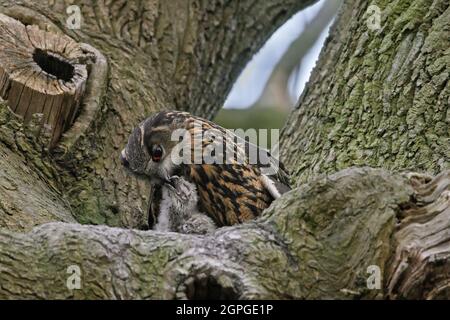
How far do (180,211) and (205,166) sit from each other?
0.23 metres

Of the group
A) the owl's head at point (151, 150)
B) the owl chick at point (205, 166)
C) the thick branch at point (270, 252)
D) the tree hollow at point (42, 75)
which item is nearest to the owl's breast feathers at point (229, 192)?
the owl chick at point (205, 166)

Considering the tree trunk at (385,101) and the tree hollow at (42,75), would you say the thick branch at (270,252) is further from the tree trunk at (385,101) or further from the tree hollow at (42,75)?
the tree hollow at (42,75)

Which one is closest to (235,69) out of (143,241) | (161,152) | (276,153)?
(276,153)

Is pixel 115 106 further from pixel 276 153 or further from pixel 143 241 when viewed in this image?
pixel 143 241

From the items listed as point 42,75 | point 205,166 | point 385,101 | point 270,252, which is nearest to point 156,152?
point 205,166

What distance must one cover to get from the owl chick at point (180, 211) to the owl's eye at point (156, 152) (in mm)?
133

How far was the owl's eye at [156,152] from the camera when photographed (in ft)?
13.9

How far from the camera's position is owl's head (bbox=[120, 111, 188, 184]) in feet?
13.9

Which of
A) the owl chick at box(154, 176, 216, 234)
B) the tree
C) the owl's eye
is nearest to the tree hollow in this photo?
the tree

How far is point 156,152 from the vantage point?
4.26m

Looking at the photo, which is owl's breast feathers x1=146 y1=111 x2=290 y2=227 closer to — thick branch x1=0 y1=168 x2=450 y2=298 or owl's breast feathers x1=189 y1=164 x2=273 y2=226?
owl's breast feathers x1=189 y1=164 x2=273 y2=226

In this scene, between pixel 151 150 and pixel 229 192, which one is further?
pixel 151 150

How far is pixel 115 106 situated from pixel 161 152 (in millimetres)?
487

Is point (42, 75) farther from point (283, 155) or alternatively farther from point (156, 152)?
point (283, 155)
